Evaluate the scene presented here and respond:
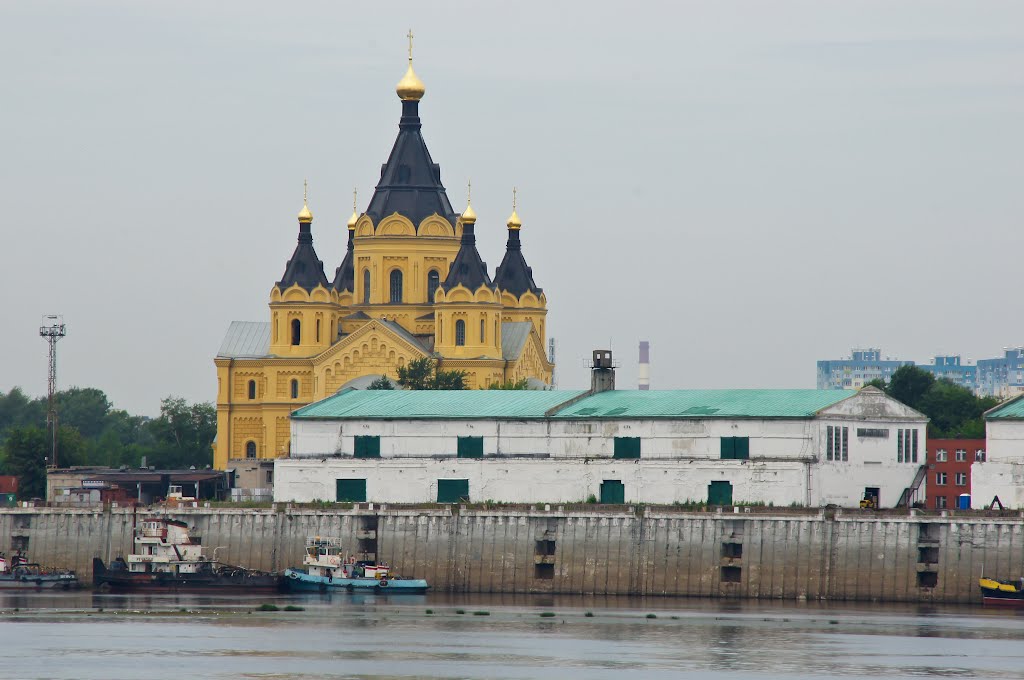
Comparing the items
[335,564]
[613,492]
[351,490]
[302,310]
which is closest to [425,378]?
[302,310]

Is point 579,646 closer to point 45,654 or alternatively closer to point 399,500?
point 45,654

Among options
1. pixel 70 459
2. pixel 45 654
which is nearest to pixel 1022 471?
pixel 45 654

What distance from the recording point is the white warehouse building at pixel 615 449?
107125 mm

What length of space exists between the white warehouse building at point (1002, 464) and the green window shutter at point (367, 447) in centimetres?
2670

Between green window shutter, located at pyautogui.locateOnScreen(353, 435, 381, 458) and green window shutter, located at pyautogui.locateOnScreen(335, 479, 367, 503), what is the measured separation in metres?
1.32

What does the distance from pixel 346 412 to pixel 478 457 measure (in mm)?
7371

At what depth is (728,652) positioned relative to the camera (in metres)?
84.1

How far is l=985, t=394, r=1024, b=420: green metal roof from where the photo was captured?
107250 mm

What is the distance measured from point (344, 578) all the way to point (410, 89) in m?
68.5

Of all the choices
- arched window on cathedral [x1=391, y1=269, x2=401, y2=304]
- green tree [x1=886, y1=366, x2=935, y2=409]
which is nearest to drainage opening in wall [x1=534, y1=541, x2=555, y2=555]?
green tree [x1=886, y1=366, x2=935, y2=409]

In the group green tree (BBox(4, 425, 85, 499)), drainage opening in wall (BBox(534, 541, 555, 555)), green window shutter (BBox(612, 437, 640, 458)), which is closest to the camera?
drainage opening in wall (BBox(534, 541, 555, 555))

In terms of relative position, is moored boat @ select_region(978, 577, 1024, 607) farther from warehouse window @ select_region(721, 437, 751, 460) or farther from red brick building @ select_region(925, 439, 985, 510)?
red brick building @ select_region(925, 439, 985, 510)

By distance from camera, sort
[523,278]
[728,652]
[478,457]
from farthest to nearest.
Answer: [523,278]
[478,457]
[728,652]

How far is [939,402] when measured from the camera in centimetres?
16188
